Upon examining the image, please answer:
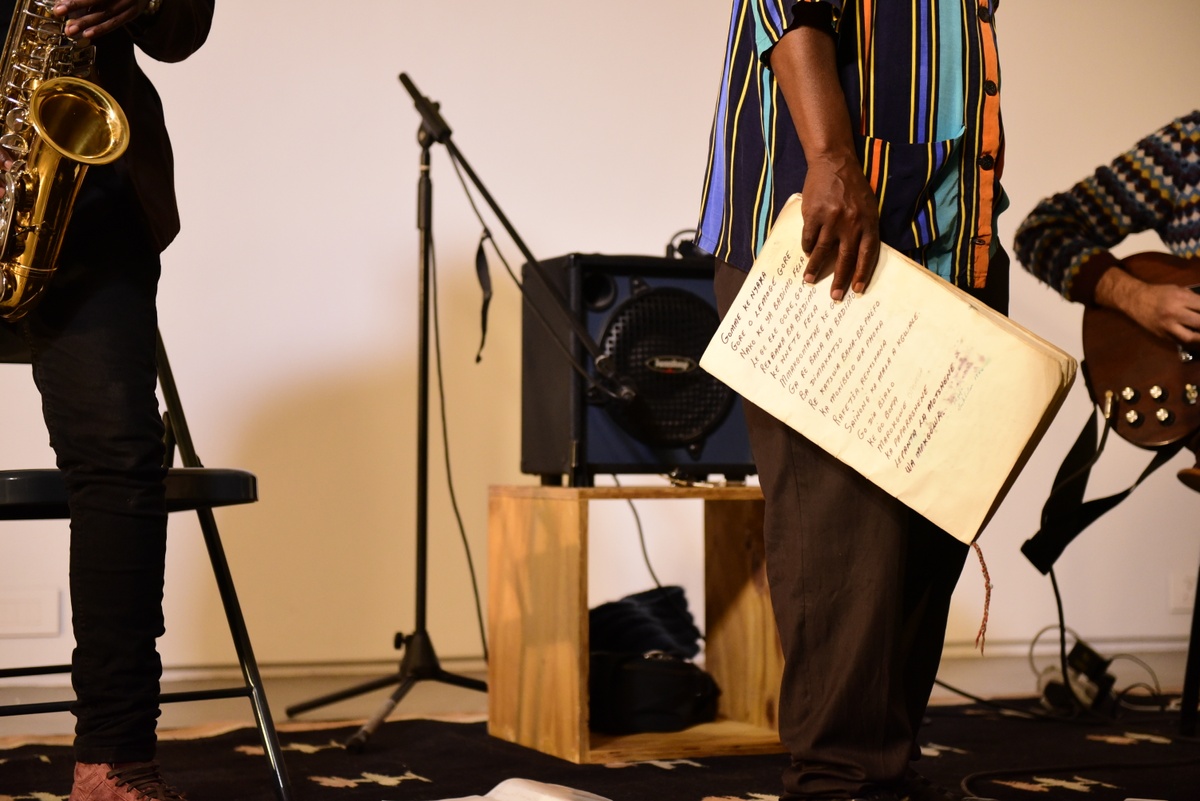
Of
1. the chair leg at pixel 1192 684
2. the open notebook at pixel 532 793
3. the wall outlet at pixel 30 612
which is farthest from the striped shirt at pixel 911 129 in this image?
the wall outlet at pixel 30 612

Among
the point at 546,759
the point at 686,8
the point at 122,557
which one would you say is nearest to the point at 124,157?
the point at 122,557

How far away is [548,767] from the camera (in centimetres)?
164

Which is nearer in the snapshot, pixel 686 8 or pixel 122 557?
pixel 122 557

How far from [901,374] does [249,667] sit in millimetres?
913

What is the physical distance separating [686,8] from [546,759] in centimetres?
178

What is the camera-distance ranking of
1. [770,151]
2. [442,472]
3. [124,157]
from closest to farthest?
[770,151] → [124,157] → [442,472]

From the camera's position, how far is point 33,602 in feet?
6.90

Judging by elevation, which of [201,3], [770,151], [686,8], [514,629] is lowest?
[514,629]

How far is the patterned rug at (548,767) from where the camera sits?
148 cm

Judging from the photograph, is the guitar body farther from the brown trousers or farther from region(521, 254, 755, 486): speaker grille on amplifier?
the brown trousers

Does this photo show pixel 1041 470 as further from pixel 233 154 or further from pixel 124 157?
pixel 124 157

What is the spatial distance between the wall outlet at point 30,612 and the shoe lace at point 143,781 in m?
1.13

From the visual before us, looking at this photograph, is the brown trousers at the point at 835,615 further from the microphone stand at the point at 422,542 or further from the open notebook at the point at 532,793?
the microphone stand at the point at 422,542

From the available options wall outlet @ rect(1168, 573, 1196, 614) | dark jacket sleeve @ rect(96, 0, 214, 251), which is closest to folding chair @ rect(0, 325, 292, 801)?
dark jacket sleeve @ rect(96, 0, 214, 251)
